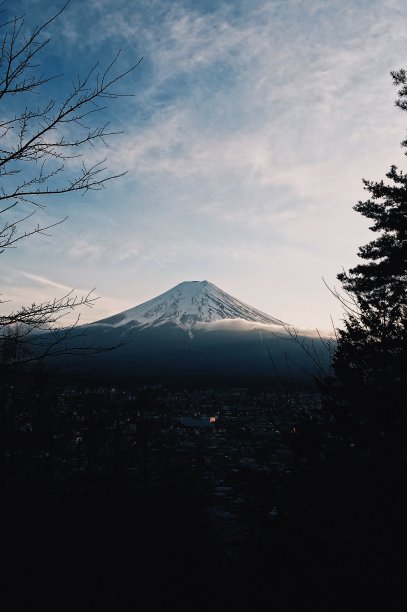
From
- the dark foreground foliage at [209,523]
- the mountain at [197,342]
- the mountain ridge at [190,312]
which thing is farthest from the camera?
the mountain ridge at [190,312]

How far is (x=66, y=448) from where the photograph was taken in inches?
951

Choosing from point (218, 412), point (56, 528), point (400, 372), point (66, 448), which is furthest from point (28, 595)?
point (218, 412)

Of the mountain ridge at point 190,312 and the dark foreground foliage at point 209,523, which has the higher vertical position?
the mountain ridge at point 190,312

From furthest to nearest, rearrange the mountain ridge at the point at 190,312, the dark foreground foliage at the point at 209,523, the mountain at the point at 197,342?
the mountain ridge at the point at 190,312
the mountain at the point at 197,342
the dark foreground foliage at the point at 209,523

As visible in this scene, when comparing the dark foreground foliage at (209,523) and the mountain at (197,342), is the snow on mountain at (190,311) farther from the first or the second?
the dark foreground foliage at (209,523)

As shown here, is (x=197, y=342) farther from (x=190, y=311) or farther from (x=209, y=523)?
(x=209, y=523)

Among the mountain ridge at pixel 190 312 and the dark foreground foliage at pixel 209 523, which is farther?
the mountain ridge at pixel 190 312

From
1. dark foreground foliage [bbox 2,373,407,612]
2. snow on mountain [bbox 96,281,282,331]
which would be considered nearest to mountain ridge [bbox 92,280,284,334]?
snow on mountain [bbox 96,281,282,331]

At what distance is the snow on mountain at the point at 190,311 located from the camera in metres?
176

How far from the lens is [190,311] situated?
608ft

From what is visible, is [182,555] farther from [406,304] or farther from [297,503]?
[406,304]

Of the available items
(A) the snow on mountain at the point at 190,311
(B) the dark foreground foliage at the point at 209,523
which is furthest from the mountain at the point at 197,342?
(B) the dark foreground foliage at the point at 209,523

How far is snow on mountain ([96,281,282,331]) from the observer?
176 m

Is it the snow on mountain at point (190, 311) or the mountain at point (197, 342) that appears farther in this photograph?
the snow on mountain at point (190, 311)
